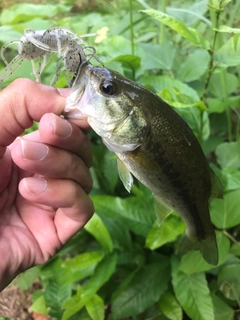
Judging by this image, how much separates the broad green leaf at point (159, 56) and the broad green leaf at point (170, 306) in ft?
2.67

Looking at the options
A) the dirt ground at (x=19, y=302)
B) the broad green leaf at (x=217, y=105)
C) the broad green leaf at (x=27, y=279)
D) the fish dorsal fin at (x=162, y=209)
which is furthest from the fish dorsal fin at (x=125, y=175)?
the dirt ground at (x=19, y=302)

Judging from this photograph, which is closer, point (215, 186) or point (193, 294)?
point (215, 186)

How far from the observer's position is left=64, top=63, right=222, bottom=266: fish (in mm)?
661

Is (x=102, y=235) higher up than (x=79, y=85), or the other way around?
(x=79, y=85)

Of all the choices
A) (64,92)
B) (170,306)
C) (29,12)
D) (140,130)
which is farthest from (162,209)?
(29,12)

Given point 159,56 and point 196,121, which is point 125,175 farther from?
point 159,56

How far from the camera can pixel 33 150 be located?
66 centimetres

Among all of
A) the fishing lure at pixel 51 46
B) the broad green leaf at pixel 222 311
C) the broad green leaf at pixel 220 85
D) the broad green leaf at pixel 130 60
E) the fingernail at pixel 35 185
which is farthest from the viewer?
the broad green leaf at pixel 220 85

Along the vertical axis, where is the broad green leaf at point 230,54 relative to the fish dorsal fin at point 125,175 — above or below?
above

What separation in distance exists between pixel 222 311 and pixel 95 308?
0.42m

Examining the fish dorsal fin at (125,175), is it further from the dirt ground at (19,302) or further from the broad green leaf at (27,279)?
the dirt ground at (19,302)

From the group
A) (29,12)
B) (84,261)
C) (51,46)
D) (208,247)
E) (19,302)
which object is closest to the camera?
(51,46)

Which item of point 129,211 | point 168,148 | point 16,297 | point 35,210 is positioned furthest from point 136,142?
point 16,297

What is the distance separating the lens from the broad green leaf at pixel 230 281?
1.24 m
